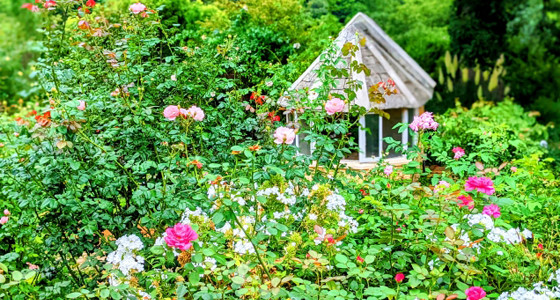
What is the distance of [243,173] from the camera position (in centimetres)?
282

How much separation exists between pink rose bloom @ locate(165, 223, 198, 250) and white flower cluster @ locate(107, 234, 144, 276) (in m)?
0.51

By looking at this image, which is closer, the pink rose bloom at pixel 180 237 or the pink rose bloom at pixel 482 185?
the pink rose bloom at pixel 180 237

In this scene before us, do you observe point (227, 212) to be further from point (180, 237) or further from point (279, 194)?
point (279, 194)

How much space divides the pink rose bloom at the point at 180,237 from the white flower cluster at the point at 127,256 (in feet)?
1.67

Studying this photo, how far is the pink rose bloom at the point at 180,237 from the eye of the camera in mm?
2090

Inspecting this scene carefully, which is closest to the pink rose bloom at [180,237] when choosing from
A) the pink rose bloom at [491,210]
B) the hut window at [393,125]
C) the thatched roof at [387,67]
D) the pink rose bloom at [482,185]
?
the pink rose bloom at [482,185]

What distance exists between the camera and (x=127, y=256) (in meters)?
2.55

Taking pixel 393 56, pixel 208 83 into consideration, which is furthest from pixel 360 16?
pixel 208 83

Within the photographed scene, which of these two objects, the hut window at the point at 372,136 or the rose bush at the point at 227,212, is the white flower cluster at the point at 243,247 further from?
the hut window at the point at 372,136

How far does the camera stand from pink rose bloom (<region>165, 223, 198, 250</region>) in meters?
2.09

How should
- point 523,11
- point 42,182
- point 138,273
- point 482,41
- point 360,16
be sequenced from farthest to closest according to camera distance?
point 523,11 < point 482,41 < point 360,16 < point 42,182 < point 138,273

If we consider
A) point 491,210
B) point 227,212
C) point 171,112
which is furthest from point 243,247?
point 491,210

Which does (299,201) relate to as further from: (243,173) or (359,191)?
(359,191)

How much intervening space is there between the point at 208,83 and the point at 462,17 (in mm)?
8014
